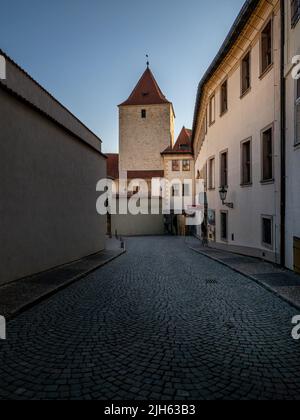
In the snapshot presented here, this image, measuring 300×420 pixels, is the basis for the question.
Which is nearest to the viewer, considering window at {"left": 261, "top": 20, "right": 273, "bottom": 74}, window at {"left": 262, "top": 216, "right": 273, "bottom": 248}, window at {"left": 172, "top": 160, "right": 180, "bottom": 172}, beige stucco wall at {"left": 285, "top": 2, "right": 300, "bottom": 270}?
beige stucco wall at {"left": 285, "top": 2, "right": 300, "bottom": 270}

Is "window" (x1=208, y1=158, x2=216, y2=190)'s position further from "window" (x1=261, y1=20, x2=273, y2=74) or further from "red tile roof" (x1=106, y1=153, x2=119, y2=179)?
"red tile roof" (x1=106, y1=153, x2=119, y2=179)

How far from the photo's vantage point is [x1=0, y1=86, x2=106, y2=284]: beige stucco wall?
927cm

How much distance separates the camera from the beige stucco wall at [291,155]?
10.6 m

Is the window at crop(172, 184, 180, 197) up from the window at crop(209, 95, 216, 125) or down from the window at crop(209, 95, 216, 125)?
down

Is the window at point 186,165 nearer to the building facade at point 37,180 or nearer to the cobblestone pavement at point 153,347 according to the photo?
the building facade at point 37,180

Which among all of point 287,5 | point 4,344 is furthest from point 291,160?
point 4,344

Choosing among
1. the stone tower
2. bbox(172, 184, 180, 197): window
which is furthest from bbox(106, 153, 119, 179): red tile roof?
bbox(172, 184, 180, 197): window

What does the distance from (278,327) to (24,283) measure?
6.80 meters

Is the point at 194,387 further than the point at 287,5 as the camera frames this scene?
No

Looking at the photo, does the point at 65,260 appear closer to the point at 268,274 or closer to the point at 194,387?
the point at 268,274

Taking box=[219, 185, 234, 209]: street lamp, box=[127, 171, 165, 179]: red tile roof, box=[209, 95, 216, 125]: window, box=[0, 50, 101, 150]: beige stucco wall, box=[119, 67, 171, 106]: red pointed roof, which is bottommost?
box=[219, 185, 234, 209]: street lamp

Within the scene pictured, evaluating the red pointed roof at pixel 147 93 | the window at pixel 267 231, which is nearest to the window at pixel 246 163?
the window at pixel 267 231

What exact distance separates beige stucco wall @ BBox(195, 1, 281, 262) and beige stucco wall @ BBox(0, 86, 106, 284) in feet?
25.0

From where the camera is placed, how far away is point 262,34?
13.6 meters
